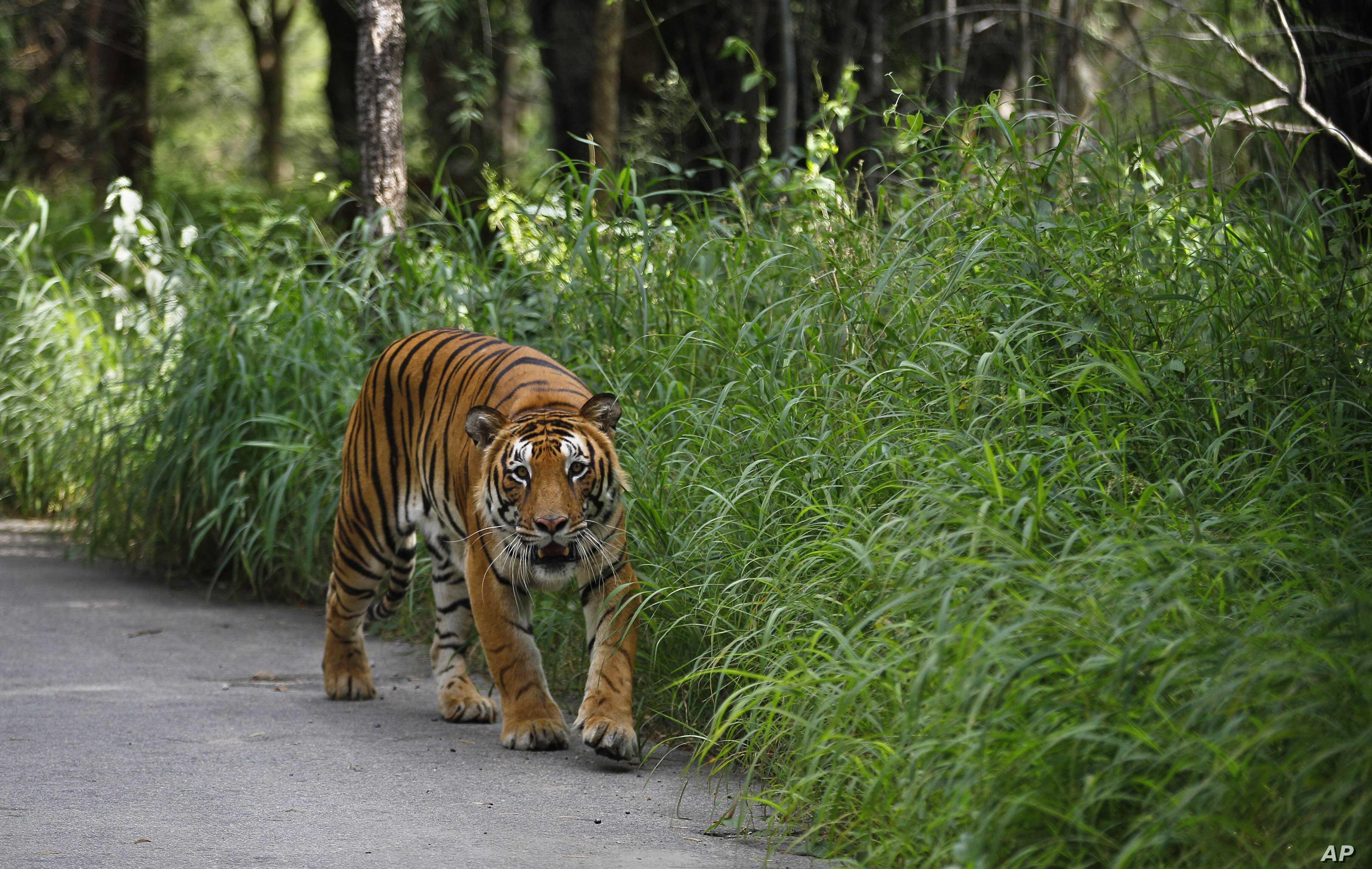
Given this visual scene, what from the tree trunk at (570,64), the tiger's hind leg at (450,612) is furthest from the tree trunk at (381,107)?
the tree trunk at (570,64)

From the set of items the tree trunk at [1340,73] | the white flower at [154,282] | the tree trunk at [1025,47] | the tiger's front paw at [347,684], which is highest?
the tree trunk at [1025,47]

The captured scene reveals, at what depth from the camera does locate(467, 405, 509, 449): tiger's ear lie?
4.10 metres

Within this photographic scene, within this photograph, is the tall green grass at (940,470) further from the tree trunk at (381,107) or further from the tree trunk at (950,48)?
the tree trunk at (950,48)

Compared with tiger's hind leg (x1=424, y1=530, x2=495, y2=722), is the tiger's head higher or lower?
higher

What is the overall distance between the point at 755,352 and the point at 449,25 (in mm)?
8477

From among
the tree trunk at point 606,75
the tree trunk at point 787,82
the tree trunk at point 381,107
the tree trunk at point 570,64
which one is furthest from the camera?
the tree trunk at point 570,64

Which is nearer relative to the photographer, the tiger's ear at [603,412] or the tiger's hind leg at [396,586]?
the tiger's ear at [603,412]

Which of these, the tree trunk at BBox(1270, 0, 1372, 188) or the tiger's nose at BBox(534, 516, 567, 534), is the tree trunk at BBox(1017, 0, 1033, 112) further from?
the tiger's nose at BBox(534, 516, 567, 534)


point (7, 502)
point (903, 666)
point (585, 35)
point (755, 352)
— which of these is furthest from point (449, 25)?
point (903, 666)

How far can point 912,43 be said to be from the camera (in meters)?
12.3

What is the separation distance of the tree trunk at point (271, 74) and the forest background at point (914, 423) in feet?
29.4

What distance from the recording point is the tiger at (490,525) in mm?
3898

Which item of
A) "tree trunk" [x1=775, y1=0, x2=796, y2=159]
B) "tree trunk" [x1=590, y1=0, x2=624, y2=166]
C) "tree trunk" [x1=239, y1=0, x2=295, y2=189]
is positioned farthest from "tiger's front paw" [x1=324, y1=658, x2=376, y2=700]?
"tree trunk" [x1=239, y1=0, x2=295, y2=189]

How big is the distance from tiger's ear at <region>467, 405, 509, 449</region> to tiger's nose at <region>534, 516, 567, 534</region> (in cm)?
43
